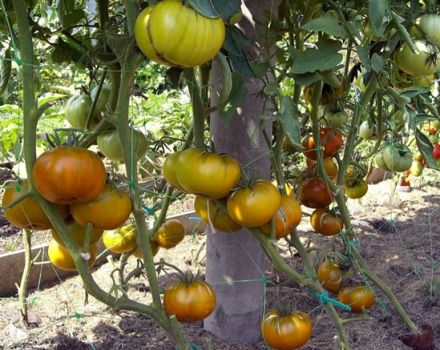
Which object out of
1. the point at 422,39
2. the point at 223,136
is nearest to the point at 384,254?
the point at 223,136

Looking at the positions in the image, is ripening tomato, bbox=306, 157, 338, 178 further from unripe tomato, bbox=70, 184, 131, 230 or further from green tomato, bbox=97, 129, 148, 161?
unripe tomato, bbox=70, 184, 131, 230

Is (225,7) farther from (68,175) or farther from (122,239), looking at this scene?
(122,239)

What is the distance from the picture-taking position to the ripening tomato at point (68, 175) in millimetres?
837

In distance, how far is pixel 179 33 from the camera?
69 cm

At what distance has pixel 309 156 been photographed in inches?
62.8

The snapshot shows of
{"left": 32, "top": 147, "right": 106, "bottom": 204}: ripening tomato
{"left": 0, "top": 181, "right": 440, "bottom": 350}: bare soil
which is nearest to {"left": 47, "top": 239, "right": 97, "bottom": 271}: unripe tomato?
{"left": 0, "top": 181, "right": 440, "bottom": 350}: bare soil

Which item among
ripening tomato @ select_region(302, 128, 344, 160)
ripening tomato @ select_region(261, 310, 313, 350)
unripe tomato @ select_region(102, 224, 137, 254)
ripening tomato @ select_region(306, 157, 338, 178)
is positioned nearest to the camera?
ripening tomato @ select_region(261, 310, 313, 350)

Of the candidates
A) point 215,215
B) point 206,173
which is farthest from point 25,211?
point 215,215

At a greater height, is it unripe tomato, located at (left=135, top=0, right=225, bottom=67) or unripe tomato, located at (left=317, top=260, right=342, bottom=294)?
unripe tomato, located at (left=135, top=0, right=225, bottom=67)

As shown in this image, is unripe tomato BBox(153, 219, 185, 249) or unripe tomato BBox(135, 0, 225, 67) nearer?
unripe tomato BBox(135, 0, 225, 67)

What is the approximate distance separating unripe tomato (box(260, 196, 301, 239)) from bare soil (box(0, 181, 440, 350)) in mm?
215

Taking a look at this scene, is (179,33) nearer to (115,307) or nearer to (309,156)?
(115,307)

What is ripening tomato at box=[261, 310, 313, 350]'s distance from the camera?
1.28 metres

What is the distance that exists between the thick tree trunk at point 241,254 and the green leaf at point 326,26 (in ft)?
1.31
